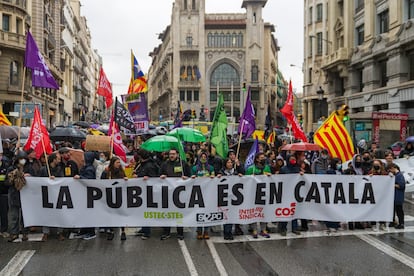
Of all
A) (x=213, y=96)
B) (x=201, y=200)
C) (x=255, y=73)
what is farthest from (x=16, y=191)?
(x=255, y=73)

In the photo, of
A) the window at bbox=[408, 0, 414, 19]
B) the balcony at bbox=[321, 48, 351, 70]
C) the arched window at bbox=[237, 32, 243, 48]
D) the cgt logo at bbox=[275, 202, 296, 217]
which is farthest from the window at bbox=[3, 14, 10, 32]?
the arched window at bbox=[237, 32, 243, 48]

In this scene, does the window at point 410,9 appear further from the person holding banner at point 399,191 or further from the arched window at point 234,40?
the arched window at point 234,40

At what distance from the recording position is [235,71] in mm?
76938

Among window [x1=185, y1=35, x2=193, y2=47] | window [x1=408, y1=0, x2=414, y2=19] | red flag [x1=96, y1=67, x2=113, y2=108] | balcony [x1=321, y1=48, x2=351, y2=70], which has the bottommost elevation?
red flag [x1=96, y1=67, x2=113, y2=108]

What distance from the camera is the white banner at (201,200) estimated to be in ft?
26.0

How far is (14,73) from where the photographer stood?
35688 millimetres

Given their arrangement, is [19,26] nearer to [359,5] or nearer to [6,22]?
[6,22]

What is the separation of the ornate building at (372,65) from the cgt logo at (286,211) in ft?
49.5

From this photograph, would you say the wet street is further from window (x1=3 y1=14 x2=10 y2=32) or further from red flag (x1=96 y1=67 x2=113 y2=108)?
window (x1=3 y1=14 x2=10 y2=32)

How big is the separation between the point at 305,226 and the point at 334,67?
29.4 metres

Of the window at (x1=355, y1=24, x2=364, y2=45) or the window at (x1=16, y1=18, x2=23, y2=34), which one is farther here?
the window at (x1=16, y1=18, x2=23, y2=34)

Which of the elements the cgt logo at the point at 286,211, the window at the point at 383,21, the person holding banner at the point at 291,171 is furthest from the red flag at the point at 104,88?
the window at the point at 383,21

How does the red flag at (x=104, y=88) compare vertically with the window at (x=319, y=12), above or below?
below

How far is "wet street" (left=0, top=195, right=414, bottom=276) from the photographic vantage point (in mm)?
6367
